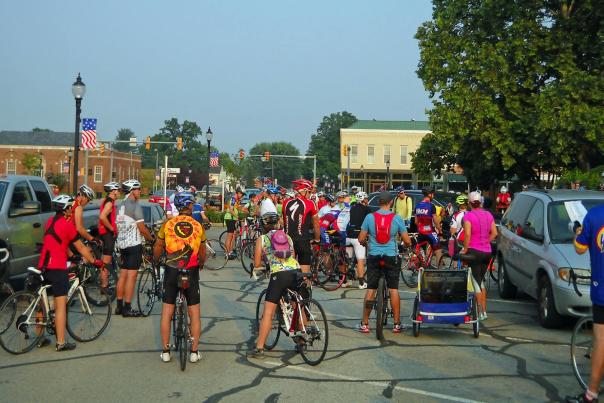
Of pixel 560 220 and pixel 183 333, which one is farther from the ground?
pixel 560 220

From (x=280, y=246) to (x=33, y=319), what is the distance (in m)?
2.95

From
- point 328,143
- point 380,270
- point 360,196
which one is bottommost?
point 380,270

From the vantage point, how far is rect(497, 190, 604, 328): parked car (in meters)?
9.56

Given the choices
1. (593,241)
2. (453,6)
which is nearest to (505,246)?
(593,241)

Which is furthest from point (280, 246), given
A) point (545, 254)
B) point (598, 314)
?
point (545, 254)

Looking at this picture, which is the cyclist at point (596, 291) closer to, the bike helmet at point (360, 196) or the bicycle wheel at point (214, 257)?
the bike helmet at point (360, 196)

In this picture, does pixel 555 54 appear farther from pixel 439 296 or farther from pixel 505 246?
pixel 439 296

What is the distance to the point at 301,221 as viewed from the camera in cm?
1138

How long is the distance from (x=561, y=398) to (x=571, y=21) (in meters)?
26.4

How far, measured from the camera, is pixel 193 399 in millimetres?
6309

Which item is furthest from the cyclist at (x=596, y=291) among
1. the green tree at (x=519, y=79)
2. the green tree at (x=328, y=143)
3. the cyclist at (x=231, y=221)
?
the green tree at (x=328, y=143)

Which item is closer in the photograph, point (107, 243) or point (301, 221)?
point (107, 243)

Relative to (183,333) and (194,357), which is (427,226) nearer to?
(194,357)

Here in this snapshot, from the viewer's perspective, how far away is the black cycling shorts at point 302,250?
11312 mm
